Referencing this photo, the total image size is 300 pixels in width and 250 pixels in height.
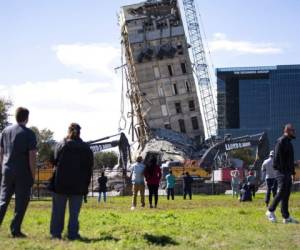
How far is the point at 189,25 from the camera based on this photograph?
111 metres

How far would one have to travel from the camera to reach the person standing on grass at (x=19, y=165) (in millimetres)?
10945

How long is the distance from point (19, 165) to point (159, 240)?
2475mm

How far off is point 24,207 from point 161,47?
86682 millimetres

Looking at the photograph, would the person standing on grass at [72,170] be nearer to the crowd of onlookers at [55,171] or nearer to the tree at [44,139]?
the crowd of onlookers at [55,171]

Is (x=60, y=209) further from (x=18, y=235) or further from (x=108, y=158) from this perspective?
(x=108, y=158)

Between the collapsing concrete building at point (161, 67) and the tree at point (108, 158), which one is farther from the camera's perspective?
the tree at point (108, 158)

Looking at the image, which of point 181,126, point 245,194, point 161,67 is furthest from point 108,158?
point 245,194

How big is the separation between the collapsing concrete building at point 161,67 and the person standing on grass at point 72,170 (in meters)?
82.3

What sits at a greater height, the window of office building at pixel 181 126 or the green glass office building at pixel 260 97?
the green glass office building at pixel 260 97

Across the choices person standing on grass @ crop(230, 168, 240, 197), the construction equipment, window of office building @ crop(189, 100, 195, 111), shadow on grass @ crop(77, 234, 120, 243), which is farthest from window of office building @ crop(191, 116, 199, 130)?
shadow on grass @ crop(77, 234, 120, 243)

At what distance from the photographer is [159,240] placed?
1052 centimetres

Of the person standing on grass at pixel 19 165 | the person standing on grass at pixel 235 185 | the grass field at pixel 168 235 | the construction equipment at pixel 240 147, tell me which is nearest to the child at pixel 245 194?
the person standing on grass at pixel 235 185

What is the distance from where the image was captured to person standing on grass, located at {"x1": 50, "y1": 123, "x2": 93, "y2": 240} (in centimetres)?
1088

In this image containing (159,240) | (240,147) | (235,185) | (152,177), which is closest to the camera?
(159,240)
